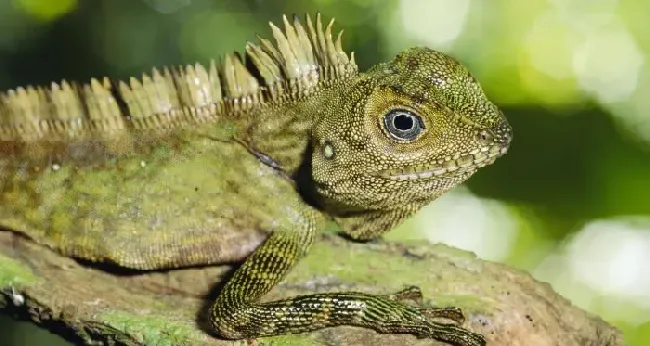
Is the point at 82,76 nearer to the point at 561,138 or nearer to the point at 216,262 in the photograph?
the point at 216,262

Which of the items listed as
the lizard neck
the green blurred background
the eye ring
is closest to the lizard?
the lizard neck

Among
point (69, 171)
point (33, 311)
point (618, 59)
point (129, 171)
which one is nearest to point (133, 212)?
point (129, 171)

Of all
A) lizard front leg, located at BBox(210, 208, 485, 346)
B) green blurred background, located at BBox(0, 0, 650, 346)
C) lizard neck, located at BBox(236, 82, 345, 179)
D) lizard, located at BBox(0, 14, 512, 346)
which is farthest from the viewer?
green blurred background, located at BBox(0, 0, 650, 346)

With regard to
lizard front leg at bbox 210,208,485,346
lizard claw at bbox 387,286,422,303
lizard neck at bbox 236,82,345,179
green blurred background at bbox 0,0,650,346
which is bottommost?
lizard front leg at bbox 210,208,485,346

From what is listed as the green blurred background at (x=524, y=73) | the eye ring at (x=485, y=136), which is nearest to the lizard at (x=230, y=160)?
the eye ring at (x=485, y=136)

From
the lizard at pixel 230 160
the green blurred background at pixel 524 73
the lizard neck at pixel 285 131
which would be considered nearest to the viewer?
the lizard at pixel 230 160

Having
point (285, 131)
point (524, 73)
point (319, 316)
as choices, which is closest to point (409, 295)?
point (319, 316)

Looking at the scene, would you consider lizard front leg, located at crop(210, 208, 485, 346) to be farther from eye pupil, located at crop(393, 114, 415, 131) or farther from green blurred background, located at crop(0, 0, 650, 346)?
green blurred background, located at crop(0, 0, 650, 346)

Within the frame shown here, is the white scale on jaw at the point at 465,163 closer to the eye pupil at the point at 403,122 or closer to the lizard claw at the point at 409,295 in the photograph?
the eye pupil at the point at 403,122
